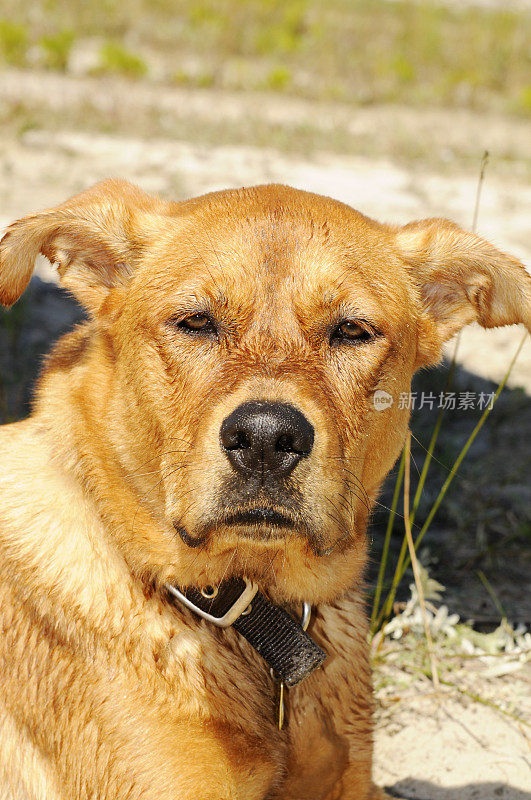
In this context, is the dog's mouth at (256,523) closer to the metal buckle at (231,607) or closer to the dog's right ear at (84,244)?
the metal buckle at (231,607)

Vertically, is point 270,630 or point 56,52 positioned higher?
point 56,52

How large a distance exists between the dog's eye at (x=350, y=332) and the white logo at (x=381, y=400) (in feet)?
0.59

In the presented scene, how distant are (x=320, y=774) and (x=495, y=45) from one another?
58.4ft

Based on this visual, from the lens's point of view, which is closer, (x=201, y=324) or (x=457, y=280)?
(x=201, y=324)

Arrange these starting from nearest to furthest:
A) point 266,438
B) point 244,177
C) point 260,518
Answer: point 266,438
point 260,518
point 244,177

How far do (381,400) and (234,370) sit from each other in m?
0.56

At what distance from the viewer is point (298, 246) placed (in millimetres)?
2578

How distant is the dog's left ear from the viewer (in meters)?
2.96

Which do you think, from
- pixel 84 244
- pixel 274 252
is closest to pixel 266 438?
pixel 274 252

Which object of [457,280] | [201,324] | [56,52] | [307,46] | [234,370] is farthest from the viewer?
[307,46]

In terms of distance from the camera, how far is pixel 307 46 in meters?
17.1

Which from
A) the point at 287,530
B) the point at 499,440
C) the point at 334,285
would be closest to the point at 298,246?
the point at 334,285

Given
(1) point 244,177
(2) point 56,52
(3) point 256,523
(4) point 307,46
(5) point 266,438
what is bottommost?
(1) point 244,177

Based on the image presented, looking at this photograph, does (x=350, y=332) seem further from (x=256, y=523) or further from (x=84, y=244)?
(x=84, y=244)
